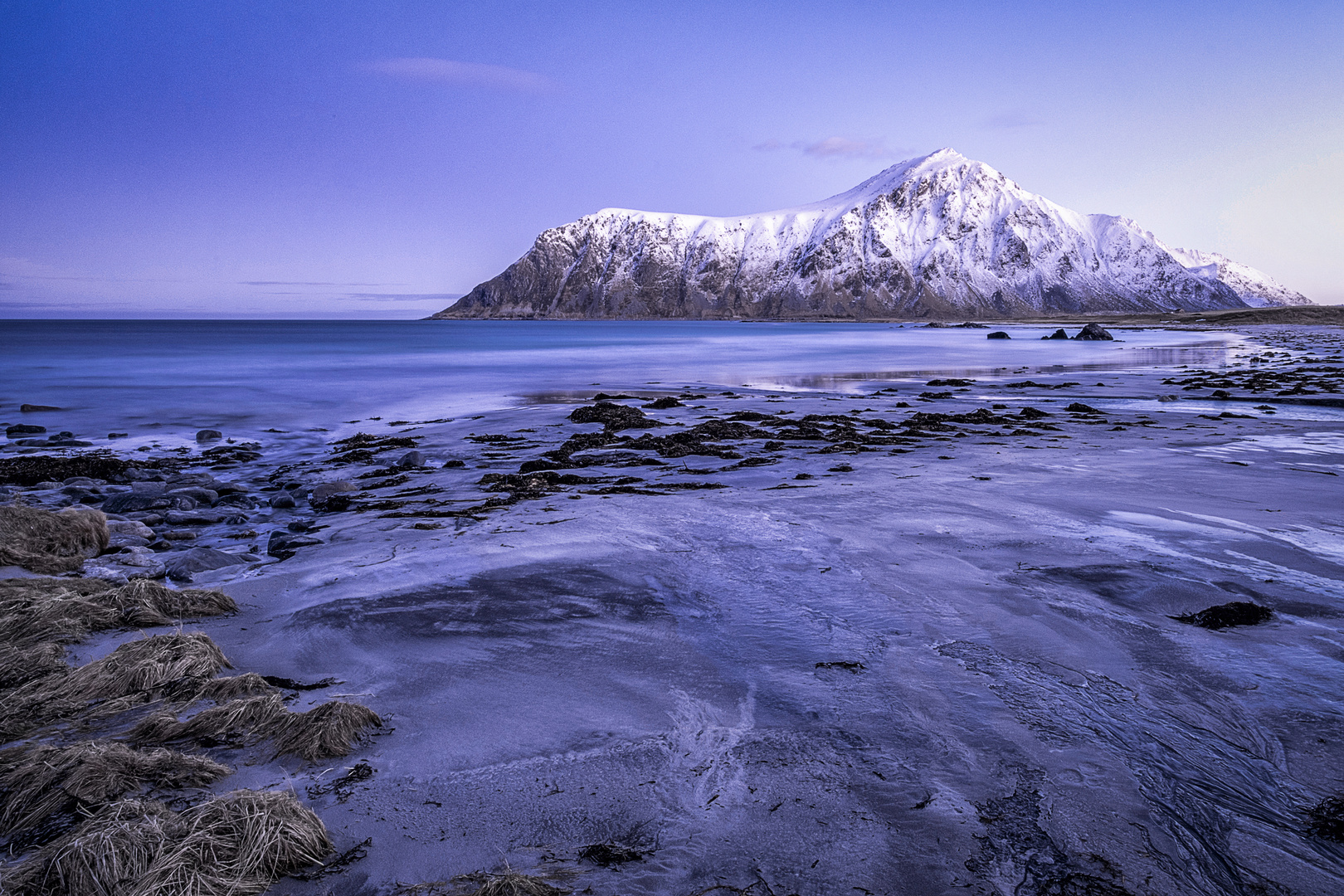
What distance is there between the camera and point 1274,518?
6590 mm

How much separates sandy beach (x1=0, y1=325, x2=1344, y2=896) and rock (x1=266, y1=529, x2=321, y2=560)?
0.10 feet

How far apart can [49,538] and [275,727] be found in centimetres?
452

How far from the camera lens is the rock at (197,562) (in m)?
5.73

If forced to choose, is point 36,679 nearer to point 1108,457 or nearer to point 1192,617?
point 1192,617

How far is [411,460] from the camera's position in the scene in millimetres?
10742

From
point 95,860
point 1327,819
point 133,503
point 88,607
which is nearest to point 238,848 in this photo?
point 95,860

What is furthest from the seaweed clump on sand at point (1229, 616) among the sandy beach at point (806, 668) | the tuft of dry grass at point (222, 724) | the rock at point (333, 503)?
the rock at point (333, 503)

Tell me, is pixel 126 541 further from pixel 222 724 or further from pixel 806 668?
pixel 806 668

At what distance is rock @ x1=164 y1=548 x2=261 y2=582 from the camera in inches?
226

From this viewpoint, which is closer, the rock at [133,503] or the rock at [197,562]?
the rock at [197,562]

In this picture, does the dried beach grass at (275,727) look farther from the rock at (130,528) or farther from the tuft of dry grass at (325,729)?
the rock at (130,528)

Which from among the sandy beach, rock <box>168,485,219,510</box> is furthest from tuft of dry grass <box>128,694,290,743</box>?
rock <box>168,485,219,510</box>

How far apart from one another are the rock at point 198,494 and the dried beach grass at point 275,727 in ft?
19.5

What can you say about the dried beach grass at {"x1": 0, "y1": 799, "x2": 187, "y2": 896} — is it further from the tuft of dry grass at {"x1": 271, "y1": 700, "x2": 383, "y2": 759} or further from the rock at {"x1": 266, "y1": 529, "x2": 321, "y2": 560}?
the rock at {"x1": 266, "y1": 529, "x2": 321, "y2": 560}
